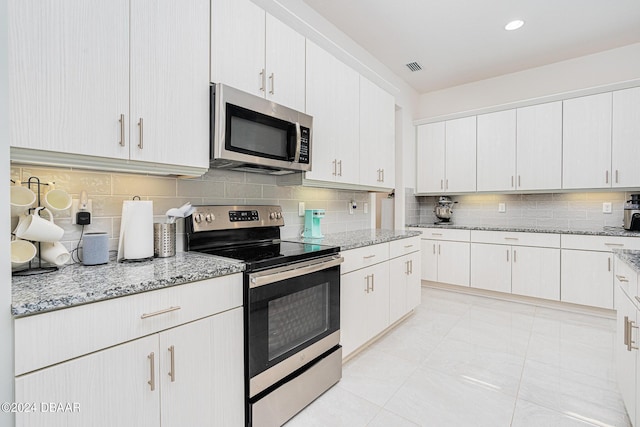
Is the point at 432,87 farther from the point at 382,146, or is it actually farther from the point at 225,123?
the point at 225,123

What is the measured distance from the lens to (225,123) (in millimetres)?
1651

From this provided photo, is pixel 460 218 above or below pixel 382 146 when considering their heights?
below

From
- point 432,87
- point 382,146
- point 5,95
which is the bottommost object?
point 5,95

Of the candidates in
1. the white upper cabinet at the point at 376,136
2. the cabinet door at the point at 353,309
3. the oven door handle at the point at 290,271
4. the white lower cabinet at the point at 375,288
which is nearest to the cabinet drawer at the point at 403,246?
the white lower cabinet at the point at 375,288

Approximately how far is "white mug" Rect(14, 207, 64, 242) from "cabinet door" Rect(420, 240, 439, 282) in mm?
3874

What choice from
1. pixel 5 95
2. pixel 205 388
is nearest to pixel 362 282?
pixel 205 388

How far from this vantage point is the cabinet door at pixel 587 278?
3.18 metres

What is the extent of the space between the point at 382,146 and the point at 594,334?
260 centimetres

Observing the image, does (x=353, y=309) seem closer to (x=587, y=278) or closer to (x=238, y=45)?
(x=238, y=45)

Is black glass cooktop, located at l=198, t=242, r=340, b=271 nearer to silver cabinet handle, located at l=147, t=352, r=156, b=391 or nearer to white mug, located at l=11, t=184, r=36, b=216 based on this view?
silver cabinet handle, located at l=147, t=352, r=156, b=391

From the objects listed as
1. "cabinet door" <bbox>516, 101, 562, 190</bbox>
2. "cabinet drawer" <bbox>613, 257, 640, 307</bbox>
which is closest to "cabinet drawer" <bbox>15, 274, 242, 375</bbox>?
"cabinet drawer" <bbox>613, 257, 640, 307</bbox>

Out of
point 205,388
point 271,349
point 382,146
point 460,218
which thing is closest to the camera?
point 205,388

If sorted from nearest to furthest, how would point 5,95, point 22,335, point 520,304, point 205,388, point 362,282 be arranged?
point 22,335, point 5,95, point 205,388, point 362,282, point 520,304

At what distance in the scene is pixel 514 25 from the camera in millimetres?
3033
